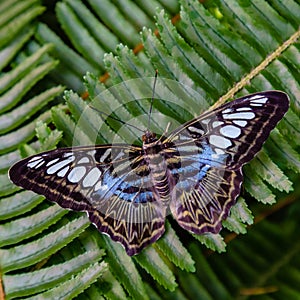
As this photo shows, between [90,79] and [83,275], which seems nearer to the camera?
[83,275]

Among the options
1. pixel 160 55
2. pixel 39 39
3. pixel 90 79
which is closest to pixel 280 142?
pixel 160 55

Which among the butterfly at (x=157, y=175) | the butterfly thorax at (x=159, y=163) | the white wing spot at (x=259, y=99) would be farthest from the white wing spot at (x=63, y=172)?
the white wing spot at (x=259, y=99)

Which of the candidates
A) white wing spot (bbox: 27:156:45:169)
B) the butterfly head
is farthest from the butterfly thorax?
white wing spot (bbox: 27:156:45:169)

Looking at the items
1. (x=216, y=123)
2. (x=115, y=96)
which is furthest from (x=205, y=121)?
(x=115, y=96)

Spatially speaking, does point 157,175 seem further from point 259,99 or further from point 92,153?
point 259,99

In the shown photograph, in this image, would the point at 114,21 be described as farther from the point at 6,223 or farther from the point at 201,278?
the point at 201,278

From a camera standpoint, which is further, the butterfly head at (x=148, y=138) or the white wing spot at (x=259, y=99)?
the butterfly head at (x=148, y=138)

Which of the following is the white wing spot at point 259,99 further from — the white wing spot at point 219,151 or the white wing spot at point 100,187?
the white wing spot at point 100,187
